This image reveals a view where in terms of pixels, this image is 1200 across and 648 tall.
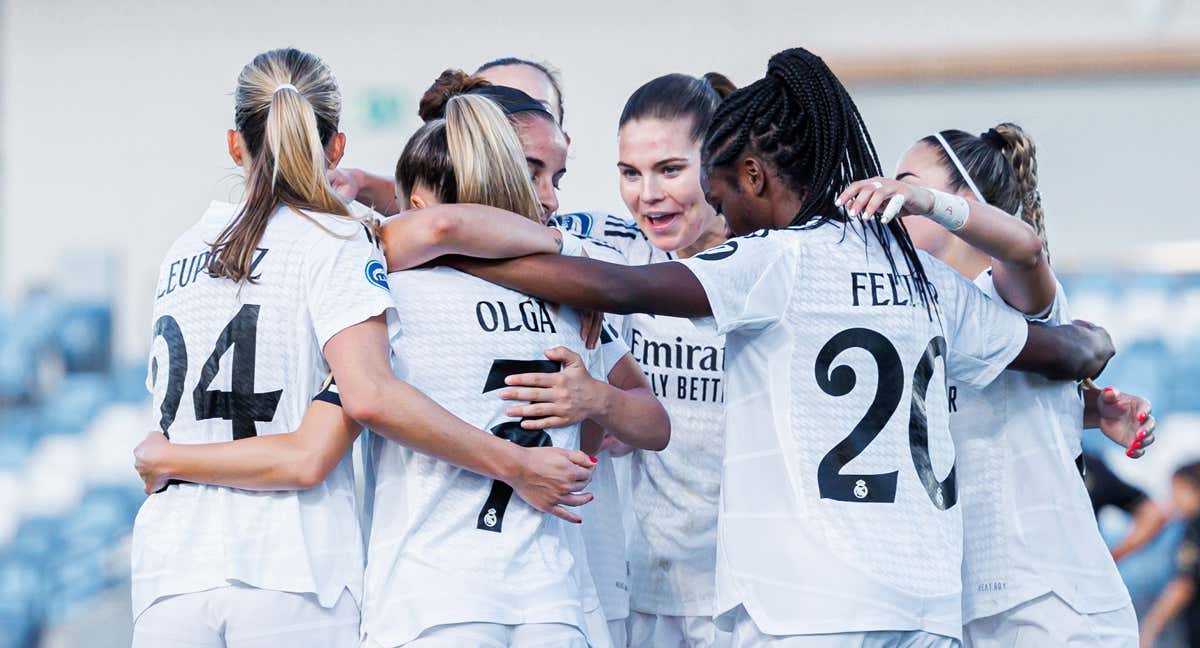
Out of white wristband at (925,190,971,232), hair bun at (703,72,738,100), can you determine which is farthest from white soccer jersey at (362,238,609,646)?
hair bun at (703,72,738,100)

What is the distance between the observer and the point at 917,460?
2.33 m

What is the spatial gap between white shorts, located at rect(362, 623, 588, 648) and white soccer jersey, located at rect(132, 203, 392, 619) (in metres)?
0.22

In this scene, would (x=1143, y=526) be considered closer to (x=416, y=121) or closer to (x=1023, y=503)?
(x=1023, y=503)

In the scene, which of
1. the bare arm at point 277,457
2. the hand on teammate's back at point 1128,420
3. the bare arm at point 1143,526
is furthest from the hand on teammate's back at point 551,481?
the bare arm at point 1143,526

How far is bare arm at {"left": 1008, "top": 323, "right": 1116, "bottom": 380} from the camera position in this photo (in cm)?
267

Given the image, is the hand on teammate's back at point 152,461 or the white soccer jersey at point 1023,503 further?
the white soccer jersey at point 1023,503

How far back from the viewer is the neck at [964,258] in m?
3.10

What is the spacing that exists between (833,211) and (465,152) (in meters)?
0.66

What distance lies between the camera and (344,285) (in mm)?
2330

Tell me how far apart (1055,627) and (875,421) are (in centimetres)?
73

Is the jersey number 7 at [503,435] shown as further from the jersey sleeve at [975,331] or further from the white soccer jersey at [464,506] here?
the jersey sleeve at [975,331]

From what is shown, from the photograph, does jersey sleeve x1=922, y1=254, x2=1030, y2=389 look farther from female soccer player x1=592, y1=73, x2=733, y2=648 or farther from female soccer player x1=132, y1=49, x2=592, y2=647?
female soccer player x1=132, y1=49, x2=592, y2=647

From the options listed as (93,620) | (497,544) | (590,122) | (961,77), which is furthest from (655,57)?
(497,544)

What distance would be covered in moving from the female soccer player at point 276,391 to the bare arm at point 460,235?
0.16 ft
